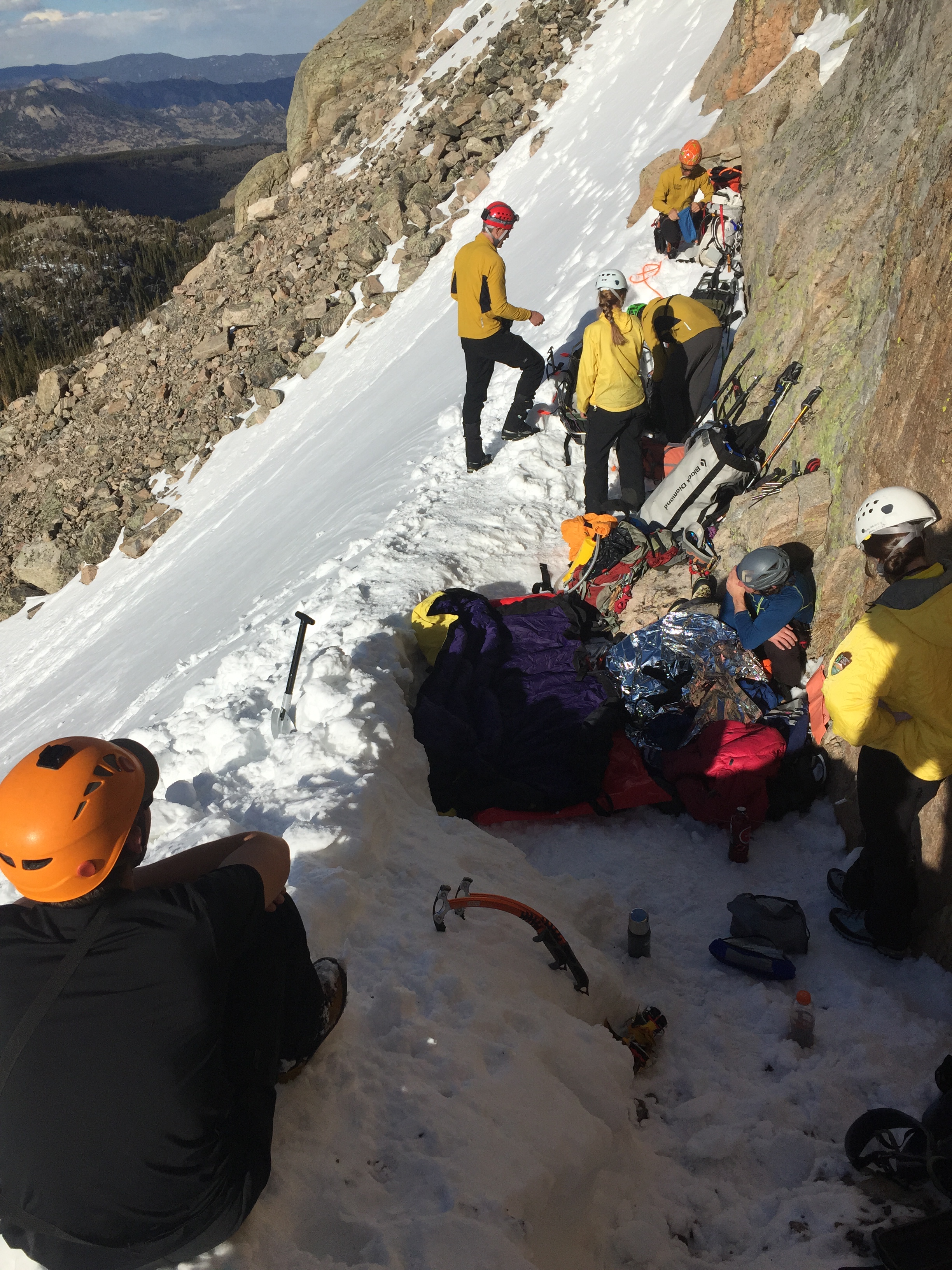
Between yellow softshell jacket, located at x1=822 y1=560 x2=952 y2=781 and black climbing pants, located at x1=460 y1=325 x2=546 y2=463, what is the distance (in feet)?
17.0

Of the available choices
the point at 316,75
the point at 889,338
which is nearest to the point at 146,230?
the point at 316,75

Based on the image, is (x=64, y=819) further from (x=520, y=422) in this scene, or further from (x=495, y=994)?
(x=520, y=422)

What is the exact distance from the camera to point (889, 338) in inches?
184

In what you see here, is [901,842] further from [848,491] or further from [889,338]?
[889,338]

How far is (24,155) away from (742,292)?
814 feet

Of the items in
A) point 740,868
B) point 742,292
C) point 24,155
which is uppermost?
point 24,155

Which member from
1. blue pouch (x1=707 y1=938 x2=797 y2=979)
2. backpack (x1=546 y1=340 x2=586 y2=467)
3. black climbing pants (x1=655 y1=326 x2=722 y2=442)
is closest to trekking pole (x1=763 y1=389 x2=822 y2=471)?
black climbing pants (x1=655 y1=326 x2=722 y2=442)

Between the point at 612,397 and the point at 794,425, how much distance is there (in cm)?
145

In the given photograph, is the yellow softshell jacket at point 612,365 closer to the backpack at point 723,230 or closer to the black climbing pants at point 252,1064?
the backpack at point 723,230

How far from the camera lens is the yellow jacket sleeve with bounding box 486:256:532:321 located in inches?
274

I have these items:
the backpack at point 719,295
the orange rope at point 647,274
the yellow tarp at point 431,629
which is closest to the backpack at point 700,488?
the yellow tarp at point 431,629

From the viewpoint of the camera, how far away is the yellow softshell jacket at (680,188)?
922cm

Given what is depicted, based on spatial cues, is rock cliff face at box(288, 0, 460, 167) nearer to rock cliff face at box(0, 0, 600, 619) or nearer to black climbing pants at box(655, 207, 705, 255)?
rock cliff face at box(0, 0, 600, 619)

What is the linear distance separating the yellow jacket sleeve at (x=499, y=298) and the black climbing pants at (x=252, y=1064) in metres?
6.20
